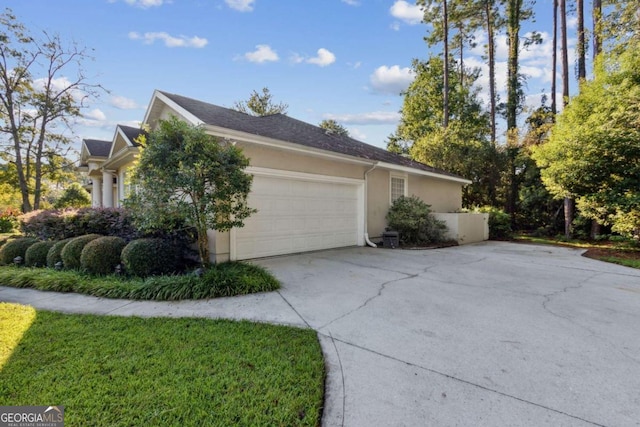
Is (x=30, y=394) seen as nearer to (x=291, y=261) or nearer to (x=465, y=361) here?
(x=465, y=361)

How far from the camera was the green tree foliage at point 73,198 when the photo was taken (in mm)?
22734

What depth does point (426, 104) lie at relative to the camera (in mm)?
24891

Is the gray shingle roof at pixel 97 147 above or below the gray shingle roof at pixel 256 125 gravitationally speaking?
above

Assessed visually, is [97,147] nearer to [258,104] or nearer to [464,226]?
[258,104]

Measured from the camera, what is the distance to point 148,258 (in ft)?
19.3

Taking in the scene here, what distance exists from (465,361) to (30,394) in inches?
145

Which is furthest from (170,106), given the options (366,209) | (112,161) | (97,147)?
(97,147)

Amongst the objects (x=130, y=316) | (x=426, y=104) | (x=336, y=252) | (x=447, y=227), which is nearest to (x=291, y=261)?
(x=336, y=252)

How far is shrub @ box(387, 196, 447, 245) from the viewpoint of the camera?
35.2ft

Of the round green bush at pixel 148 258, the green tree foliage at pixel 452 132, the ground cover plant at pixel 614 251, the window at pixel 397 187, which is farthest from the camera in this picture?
the green tree foliage at pixel 452 132
